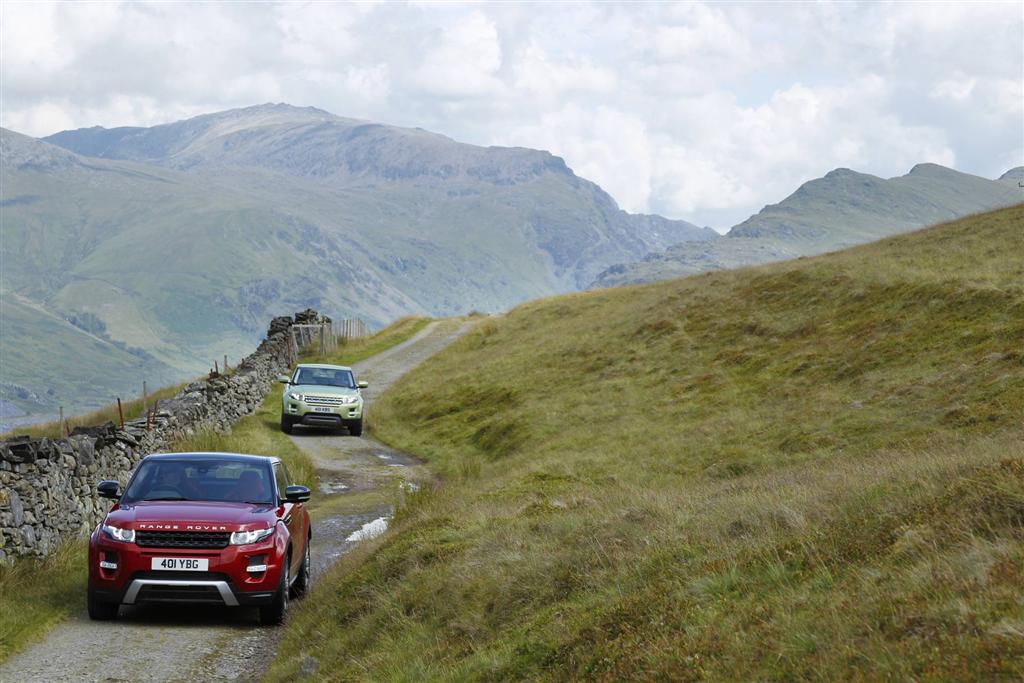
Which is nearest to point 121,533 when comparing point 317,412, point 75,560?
point 75,560

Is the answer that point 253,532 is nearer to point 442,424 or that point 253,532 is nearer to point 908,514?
point 908,514

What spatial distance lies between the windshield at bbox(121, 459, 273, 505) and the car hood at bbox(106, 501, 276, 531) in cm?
26

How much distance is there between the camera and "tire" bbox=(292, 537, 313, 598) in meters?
13.4

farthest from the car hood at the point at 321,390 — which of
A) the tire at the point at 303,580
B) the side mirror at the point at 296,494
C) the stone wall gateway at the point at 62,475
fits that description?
the side mirror at the point at 296,494

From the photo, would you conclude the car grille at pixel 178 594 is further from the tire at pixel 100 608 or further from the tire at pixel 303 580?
the tire at pixel 303 580

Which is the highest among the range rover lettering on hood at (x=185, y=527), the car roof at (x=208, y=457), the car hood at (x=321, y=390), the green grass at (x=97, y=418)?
the car roof at (x=208, y=457)

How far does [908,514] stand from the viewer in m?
7.67

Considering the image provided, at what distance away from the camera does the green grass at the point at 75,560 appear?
11281 mm

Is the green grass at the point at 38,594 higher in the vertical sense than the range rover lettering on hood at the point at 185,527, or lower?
lower

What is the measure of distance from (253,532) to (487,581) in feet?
10.7

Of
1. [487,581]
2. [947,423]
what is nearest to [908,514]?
[487,581]

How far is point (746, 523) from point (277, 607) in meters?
5.62

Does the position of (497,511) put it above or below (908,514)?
below

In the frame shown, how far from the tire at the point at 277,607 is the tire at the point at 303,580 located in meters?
1.31
